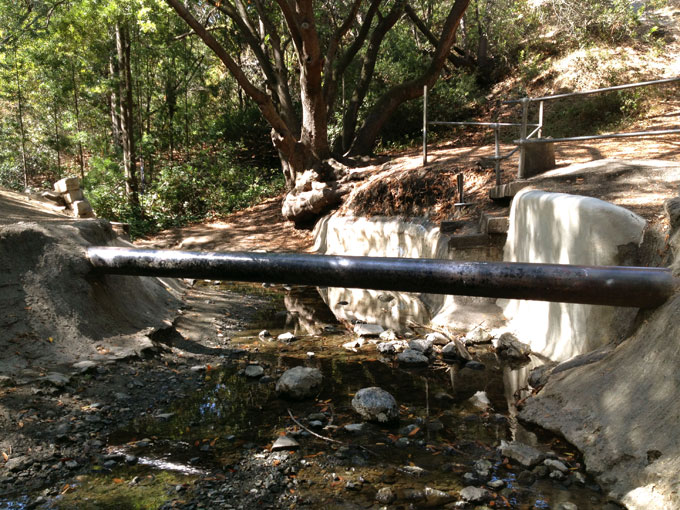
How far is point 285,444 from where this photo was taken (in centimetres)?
355

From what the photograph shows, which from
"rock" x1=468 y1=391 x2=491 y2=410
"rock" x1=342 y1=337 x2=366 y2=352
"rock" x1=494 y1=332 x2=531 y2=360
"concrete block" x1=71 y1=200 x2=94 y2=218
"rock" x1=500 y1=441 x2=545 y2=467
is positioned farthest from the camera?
"concrete block" x1=71 y1=200 x2=94 y2=218

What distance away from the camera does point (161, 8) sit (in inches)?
567

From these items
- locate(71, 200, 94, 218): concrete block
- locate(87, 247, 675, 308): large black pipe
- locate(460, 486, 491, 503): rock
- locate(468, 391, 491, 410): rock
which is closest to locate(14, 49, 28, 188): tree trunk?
locate(71, 200, 94, 218): concrete block

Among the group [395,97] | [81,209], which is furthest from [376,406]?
[81,209]

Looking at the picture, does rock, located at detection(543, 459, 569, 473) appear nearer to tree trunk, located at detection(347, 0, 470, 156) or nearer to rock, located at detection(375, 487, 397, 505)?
rock, located at detection(375, 487, 397, 505)

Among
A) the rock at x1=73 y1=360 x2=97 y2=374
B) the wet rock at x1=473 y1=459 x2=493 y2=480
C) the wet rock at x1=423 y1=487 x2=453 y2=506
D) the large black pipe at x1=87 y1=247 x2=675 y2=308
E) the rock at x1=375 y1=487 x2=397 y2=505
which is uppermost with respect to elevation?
the large black pipe at x1=87 y1=247 x2=675 y2=308

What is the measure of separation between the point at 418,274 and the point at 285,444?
1565mm

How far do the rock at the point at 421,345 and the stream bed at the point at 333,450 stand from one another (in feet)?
1.06

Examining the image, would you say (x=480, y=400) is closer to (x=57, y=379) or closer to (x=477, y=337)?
(x=477, y=337)

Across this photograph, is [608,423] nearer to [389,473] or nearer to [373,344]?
[389,473]

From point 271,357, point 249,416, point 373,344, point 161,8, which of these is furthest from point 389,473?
point 161,8

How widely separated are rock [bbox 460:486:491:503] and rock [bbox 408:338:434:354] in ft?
8.31

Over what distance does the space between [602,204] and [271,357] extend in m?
3.40

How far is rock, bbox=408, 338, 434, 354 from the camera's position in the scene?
5.61 metres
